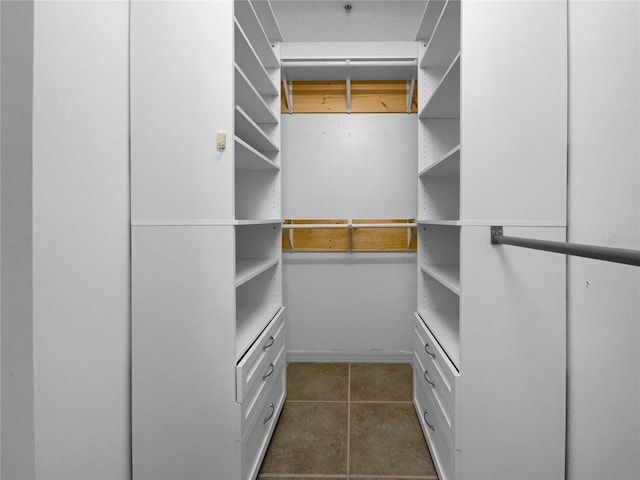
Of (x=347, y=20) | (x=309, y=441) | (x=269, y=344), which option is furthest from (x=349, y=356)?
(x=347, y=20)

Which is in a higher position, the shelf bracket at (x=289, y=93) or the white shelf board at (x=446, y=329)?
the shelf bracket at (x=289, y=93)

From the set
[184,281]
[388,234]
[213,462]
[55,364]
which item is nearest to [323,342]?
[388,234]

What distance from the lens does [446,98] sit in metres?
1.52

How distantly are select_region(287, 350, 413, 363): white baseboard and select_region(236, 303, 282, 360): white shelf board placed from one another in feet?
2.55

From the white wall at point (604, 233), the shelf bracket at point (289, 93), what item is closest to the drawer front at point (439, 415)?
the white wall at point (604, 233)

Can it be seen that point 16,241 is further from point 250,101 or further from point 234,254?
point 250,101

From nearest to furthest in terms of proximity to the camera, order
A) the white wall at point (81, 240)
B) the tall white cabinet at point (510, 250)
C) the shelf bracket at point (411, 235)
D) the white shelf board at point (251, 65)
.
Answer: the white wall at point (81, 240)
the tall white cabinet at point (510, 250)
the white shelf board at point (251, 65)
the shelf bracket at point (411, 235)

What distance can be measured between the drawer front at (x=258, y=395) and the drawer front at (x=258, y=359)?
0.06ft

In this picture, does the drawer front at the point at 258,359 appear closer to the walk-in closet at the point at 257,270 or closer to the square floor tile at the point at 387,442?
the walk-in closet at the point at 257,270

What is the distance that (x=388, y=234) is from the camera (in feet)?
7.56

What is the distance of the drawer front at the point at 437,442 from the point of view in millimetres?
1148

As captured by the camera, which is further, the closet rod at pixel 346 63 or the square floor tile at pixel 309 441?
the closet rod at pixel 346 63

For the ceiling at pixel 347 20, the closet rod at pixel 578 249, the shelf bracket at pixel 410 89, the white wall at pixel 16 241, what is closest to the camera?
the white wall at pixel 16 241

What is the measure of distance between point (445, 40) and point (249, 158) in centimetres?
121
